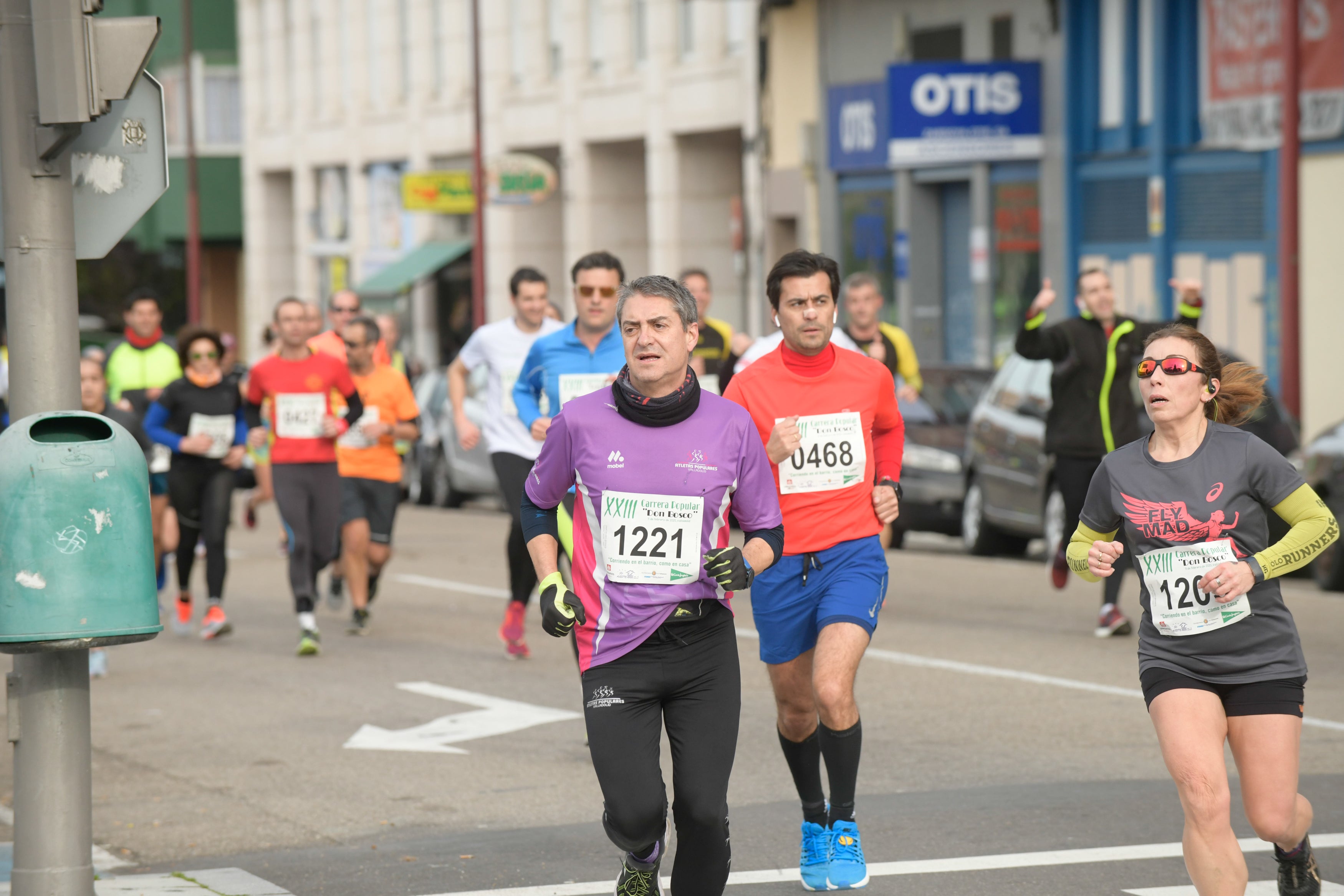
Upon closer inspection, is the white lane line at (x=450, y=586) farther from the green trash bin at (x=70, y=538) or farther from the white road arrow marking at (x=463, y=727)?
the green trash bin at (x=70, y=538)

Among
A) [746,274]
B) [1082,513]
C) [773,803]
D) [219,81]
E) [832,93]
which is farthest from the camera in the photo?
[219,81]

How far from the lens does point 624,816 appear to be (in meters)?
5.49

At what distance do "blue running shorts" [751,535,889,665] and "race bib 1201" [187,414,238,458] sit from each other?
6.66 m

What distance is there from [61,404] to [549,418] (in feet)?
15.0

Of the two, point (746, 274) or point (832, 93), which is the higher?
point (832, 93)

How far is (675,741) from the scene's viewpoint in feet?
18.5

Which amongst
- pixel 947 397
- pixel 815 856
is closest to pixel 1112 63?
pixel 947 397

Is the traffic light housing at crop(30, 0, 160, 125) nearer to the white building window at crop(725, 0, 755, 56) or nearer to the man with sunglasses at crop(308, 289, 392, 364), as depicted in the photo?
the man with sunglasses at crop(308, 289, 392, 364)

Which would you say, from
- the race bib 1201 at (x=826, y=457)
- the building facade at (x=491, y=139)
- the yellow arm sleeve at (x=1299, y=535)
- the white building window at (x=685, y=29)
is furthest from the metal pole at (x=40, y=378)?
the white building window at (x=685, y=29)

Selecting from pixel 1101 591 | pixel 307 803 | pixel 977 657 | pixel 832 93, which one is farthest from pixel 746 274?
pixel 307 803

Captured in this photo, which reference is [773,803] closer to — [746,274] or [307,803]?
[307,803]

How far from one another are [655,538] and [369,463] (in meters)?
8.26

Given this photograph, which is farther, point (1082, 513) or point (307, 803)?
point (307, 803)

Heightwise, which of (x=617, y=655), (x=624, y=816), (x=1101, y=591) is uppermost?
(x=617, y=655)
